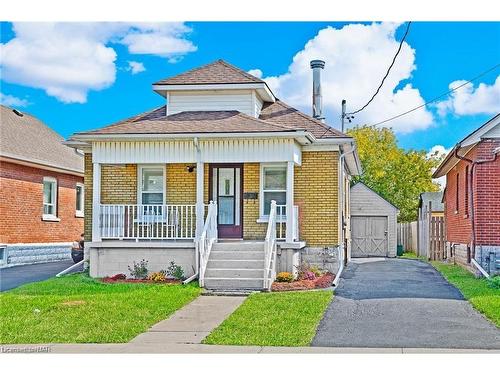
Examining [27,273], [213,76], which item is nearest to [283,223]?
[213,76]

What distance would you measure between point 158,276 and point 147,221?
1.64 m

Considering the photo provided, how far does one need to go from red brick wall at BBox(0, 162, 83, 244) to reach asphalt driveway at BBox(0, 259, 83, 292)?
3.55ft

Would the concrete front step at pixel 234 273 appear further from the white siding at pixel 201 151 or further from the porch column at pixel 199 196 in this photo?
the white siding at pixel 201 151

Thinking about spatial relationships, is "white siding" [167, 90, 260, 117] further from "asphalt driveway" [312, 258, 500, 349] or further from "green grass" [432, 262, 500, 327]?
"green grass" [432, 262, 500, 327]

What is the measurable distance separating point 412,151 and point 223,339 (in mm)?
29547

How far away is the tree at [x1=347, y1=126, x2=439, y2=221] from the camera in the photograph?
37.3m

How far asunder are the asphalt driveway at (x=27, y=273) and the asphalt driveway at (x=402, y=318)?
24.1 ft

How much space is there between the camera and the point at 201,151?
16.9m

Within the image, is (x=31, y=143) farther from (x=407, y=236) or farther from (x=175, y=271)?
(x=407, y=236)

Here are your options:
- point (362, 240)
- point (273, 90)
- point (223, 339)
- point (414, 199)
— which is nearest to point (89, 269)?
point (273, 90)

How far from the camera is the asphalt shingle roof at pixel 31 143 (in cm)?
2234

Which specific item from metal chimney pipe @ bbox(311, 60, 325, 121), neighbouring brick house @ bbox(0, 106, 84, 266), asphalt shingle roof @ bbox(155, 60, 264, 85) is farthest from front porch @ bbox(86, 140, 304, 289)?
metal chimney pipe @ bbox(311, 60, 325, 121)

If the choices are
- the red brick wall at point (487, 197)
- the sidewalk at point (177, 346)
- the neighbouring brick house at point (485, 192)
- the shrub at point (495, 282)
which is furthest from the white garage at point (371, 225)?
the sidewalk at point (177, 346)

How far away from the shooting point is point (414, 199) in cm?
3844
